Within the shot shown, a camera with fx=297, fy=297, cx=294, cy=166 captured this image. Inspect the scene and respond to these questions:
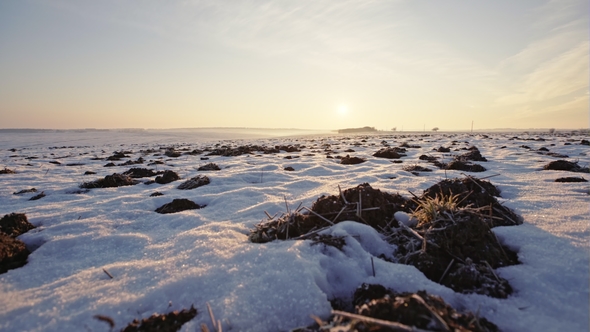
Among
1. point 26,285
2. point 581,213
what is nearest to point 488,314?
point 581,213

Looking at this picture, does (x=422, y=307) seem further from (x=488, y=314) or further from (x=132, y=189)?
(x=132, y=189)

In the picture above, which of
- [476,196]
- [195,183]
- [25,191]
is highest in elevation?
[476,196]

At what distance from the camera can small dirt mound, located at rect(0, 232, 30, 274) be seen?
1845mm

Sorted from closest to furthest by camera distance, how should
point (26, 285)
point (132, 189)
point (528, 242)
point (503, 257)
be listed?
point (26, 285)
point (503, 257)
point (528, 242)
point (132, 189)

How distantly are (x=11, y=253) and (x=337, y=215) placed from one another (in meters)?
2.20

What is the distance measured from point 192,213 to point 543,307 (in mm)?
2611

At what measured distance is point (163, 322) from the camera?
4.26ft

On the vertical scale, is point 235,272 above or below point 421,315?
below

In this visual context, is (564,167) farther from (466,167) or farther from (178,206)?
(178,206)

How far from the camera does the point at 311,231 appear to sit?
2113 millimetres

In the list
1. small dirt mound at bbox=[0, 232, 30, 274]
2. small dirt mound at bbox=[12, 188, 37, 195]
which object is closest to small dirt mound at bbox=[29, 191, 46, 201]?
small dirt mound at bbox=[12, 188, 37, 195]

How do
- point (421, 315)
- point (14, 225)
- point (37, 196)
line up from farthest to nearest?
1. point (37, 196)
2. point (14, 225)
3. point (421, 315)

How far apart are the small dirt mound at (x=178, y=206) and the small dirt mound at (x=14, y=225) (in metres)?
1.04

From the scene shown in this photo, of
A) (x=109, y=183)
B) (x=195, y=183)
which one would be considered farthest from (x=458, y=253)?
(x=109, y=183)
